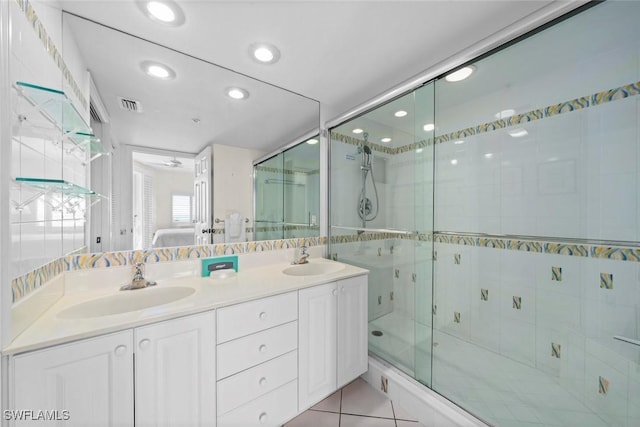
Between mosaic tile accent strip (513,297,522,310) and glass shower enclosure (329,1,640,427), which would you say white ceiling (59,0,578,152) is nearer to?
glass shower enclosure (329,1,640,427)

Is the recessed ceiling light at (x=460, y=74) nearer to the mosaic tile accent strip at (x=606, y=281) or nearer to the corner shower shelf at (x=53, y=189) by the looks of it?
the mosaic tile accent strip at (x=606, y=281)

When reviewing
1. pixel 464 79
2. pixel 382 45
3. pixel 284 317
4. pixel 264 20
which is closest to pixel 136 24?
pixel 264 20

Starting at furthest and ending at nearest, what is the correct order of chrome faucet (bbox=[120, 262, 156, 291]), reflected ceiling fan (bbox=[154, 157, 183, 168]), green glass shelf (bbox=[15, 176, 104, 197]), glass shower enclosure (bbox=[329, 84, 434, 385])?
glass shower enclosure (bbox=[329, 84, 434, 385])
reflected ceiling fan (bbox=[154, 157, 183, 168])
chrome faucet (bbox=[120, 262, 156, 291])
green glass shelf (bbox=[15, 176, 104, 197])

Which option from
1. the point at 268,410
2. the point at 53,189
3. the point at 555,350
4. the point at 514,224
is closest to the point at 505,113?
the point at 514,224

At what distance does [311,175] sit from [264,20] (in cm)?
115

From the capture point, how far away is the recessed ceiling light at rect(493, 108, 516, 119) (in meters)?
1.55

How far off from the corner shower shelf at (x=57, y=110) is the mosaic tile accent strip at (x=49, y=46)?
0.97 ft

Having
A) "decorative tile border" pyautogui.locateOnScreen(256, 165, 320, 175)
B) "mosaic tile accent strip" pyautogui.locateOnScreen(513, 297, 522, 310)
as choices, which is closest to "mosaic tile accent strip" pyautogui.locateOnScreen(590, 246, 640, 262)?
"mosaic tile accent strip" pyautogui.locateOnScreen(513, 297, 522, 310)

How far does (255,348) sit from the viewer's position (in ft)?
3.74

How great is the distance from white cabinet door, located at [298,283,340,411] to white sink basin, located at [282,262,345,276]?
36 cm

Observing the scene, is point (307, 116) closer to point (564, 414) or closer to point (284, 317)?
point (284, 317)

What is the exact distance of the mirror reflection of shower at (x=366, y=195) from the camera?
6.69ft

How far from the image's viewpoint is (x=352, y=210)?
2123mm
